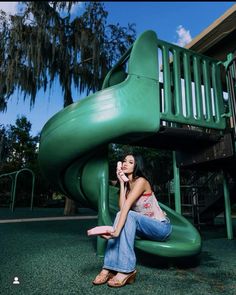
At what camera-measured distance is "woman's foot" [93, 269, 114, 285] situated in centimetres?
200

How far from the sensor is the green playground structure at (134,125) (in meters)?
2.89

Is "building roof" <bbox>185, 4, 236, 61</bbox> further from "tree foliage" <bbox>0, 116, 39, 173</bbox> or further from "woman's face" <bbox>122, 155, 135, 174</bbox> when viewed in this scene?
"tree foliage" <bbox>0, 116, 39, 173</bbox>

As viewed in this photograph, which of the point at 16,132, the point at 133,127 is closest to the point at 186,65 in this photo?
the point at 133,127

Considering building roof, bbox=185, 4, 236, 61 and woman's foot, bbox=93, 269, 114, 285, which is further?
building roof, bbox=185, 4, 236, 61

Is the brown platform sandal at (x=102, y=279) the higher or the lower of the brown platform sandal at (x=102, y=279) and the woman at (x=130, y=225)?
the lower

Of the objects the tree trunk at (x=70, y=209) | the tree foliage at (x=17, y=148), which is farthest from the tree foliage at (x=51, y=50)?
the tree foliage at (x=17, y=148)

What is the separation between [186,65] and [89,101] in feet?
4.50

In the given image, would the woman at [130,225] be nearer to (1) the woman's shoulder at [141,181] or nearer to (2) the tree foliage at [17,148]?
(1) the woman's shoulder at [141,181]

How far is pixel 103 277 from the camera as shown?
202 cm

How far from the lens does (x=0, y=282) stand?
206cm

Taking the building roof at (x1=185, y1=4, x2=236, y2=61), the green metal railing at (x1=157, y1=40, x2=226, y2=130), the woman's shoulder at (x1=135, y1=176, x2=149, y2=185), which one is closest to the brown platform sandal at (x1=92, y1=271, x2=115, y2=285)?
the woman's shoulder at (x1=135, y1=176, x2=149, y2=185)

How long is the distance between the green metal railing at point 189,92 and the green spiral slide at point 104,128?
0.65ft

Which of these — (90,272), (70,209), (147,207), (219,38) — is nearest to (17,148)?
(70,209)

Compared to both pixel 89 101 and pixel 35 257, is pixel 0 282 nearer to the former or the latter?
pixel 35 257
